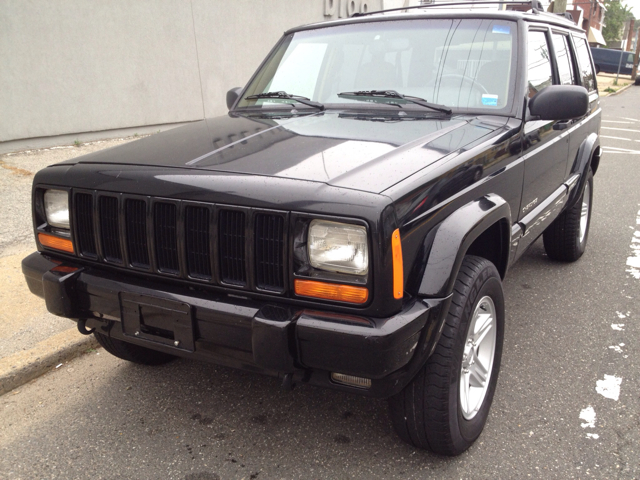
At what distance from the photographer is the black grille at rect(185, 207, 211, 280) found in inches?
80.9

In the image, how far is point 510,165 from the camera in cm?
279

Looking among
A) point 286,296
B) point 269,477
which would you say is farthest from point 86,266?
point 269,477

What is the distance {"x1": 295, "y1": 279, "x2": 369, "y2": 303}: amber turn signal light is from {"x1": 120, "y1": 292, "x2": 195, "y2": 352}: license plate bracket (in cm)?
45

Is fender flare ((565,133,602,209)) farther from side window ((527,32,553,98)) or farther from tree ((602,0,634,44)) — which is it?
tree ((602,0,634,44))

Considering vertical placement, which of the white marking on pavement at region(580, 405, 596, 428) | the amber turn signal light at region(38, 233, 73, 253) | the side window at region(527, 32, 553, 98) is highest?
the side window at region(527, 32, 553, 98)

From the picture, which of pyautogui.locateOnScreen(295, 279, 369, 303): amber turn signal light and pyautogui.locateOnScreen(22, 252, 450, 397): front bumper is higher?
pyautogui.locateOnScreen(295, 279, 369, 303): amber turn signal light

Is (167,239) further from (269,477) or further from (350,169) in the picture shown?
(269,477)

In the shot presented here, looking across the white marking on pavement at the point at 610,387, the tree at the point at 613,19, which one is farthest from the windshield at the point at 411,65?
the tree at the point at 613,19

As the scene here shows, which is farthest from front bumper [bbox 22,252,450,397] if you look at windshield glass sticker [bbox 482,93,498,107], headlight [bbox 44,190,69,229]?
windshield glass sticker [bbox 482,93,498,107]

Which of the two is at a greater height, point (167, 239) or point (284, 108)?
point (284, 108)

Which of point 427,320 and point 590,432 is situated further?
point 590,432

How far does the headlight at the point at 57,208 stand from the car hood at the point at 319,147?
0.19 meters

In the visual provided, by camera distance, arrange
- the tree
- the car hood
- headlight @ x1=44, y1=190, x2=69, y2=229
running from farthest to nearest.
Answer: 1. the tree
2. headlight @ x1=44, y1=190, x2=69, y2=229
3. the car hood

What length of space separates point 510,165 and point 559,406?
123 centimetres
